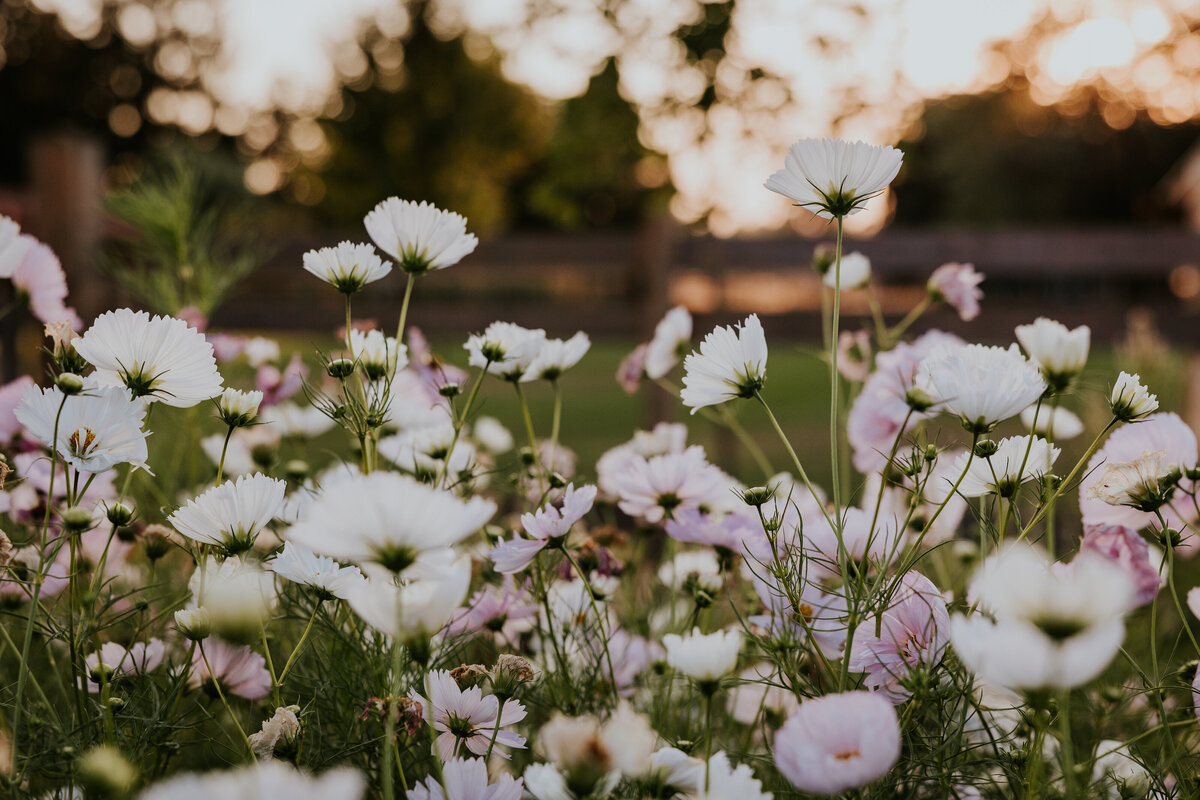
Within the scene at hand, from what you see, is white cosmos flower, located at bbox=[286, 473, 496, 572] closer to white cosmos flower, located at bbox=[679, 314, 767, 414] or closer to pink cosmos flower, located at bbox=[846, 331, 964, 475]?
white cosmos flower, located at bbox=[679, 314, 767, 414]

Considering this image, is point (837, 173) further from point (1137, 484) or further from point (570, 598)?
point (570, 598)

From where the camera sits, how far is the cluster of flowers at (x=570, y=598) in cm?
39

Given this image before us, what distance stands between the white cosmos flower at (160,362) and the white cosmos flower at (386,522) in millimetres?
247

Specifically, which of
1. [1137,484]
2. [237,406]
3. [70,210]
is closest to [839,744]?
[1137,484]

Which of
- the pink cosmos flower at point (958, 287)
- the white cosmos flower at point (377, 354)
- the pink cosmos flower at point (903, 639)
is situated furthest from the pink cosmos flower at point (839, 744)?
the pink cosmos flower at point (958, 287)

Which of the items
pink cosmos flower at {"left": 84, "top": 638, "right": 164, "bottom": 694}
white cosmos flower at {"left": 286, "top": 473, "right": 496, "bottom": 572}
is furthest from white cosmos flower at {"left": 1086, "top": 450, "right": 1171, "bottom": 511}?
pink cosmos flower at {"left": 84, "top": 638, "right": 164, "bottom": 694}

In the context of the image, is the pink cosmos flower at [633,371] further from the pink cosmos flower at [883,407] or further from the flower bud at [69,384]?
the flower bud at [69,384]

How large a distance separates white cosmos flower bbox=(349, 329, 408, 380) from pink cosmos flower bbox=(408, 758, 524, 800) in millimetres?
262

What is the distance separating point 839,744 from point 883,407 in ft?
1.56

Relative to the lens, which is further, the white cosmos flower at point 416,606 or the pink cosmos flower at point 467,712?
the pink cosmos flower at point 467,712

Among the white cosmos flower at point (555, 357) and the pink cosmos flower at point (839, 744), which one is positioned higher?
the white cosmos flower at point (555, 357)

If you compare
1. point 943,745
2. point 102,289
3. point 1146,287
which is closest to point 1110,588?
point 943,745

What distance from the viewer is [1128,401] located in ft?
1.94

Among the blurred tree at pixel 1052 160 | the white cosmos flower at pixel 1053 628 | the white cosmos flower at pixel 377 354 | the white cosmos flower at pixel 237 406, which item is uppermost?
the blurred tree at pixel 1052 160
